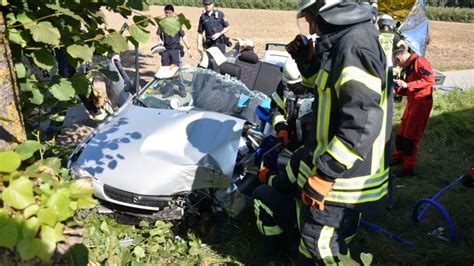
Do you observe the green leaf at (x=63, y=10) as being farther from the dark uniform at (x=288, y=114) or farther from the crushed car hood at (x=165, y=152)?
the dark uniform at (x=288, y=114)

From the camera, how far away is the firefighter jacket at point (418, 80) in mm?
4695

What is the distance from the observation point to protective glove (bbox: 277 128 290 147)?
132 inches

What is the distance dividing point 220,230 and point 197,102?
4.27 feet

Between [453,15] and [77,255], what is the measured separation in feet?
111

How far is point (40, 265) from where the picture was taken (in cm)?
108

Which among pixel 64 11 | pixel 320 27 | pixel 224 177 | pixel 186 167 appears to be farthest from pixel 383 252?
pixel 64 11

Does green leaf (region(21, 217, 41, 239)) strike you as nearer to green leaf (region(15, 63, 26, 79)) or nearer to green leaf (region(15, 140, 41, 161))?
green leaf (region(15, 140, 41, 161))

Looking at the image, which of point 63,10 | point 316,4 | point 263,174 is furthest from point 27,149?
point 263,174

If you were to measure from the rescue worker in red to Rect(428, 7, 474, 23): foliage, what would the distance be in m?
29.0

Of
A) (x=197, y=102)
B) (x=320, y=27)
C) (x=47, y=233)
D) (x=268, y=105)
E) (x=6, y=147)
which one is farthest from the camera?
(x=197, y=102)

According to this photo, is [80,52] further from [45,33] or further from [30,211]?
[30,211]

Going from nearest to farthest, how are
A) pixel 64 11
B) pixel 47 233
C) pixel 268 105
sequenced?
1. pixel 47 233
2. pixel 64 11
3. pixel 268 105

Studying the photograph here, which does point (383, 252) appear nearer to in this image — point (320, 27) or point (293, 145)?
point (293, 145)

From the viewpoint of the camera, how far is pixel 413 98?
4824 millimetres
